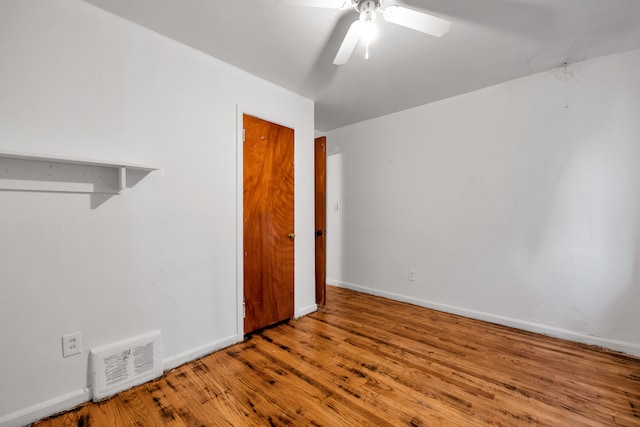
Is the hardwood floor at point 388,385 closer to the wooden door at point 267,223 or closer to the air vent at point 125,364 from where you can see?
the air vent at point 125,364

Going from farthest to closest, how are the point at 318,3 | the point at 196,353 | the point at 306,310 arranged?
the point at 306,310 → the point at 196,353 → the point at 318,3

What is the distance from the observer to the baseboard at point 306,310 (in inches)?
120

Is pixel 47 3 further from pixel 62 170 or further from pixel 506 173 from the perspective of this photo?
pixel 506 173

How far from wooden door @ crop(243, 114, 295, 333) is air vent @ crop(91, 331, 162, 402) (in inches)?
31.1

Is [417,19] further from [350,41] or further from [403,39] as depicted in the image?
[403,39]

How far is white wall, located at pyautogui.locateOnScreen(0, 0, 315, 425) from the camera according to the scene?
1500 mm

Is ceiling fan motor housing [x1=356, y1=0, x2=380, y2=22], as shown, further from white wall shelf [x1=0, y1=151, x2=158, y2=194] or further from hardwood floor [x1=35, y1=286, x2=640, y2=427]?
hardwood floor [x1=35, y1=286, x2=640, y2=427]

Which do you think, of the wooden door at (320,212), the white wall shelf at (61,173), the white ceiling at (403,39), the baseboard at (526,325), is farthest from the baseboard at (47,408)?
the baseboard at (526,325)

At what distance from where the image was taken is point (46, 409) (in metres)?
1.55

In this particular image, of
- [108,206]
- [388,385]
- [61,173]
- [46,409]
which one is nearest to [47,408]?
[46,409]

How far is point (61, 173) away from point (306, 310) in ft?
8.05

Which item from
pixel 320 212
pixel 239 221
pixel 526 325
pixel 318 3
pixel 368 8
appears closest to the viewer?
pixel 318 3

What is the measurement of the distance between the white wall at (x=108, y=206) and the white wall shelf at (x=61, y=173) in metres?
0.06

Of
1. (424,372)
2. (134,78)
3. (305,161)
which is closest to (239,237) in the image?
(305,161)
